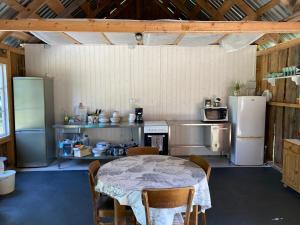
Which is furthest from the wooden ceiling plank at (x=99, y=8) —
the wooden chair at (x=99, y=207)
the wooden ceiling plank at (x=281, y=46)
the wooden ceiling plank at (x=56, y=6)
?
the wooden chair at (x=99, y=207)

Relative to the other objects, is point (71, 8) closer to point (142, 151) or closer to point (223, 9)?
point (223, 9)

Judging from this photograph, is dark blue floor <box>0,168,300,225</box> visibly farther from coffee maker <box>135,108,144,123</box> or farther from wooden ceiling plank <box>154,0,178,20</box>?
wooden ceiling plank <box>154,0,178,20</box>

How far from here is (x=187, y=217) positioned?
6.47 ft

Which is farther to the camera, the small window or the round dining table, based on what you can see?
the small window

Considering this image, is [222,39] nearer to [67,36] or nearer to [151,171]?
[67,36]

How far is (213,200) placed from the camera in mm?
3592

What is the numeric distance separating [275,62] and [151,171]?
403 cm

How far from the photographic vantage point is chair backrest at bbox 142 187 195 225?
1861 millimetres

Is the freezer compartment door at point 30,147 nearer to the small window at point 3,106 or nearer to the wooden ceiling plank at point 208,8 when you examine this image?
the small window at point 3,106

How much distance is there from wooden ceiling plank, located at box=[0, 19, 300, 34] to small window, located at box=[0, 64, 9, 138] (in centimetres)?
177

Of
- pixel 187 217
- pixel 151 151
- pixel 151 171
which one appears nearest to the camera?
pixel 187 217

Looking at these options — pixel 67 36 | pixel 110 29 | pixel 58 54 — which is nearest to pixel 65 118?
pixel 58 54

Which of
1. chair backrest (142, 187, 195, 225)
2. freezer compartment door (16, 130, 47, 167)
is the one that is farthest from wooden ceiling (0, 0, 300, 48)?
chair backrest (142, 187, 195, 225)

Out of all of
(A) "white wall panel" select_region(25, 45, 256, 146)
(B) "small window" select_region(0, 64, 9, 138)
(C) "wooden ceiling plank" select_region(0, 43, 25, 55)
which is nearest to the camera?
(C) "wooden ceiling plank" select_region(0, 43, 25, 55)
